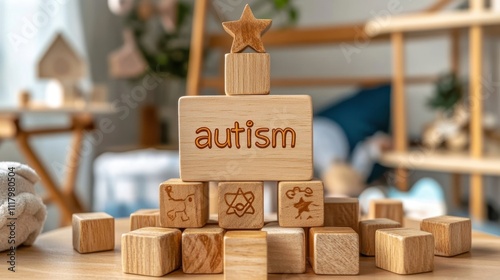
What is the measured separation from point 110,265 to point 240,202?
161 mm

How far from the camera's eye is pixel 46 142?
97.7 inches

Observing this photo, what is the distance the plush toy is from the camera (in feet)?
2.37

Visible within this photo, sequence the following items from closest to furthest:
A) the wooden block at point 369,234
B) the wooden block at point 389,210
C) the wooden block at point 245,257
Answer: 1. the wooden block at point 245,257
2. the wooden block at point 369,234
3. the wooden block at point 389,210

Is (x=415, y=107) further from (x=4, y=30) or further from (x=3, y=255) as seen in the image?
(x=3, y=255)

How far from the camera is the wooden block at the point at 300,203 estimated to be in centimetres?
63

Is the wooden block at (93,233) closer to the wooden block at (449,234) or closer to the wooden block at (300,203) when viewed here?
the wooden block at (300,203)

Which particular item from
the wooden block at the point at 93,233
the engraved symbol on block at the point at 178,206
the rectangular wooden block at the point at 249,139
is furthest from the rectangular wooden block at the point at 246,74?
the wooden block at the point at 93,233

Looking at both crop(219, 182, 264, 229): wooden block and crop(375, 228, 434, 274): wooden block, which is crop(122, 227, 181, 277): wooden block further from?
crop(375, 228, 434, 274): wooden block

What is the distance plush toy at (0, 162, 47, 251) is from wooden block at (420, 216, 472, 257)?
45 cm

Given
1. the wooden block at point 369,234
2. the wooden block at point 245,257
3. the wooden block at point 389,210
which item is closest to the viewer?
the wooden block at point 245,257

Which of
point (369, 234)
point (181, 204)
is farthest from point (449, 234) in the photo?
point (181, 204)

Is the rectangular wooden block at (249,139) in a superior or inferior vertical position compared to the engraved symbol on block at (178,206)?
superior

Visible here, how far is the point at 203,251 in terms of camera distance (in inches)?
24.9

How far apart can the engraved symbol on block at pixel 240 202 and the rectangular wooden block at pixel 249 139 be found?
2 centimetres
